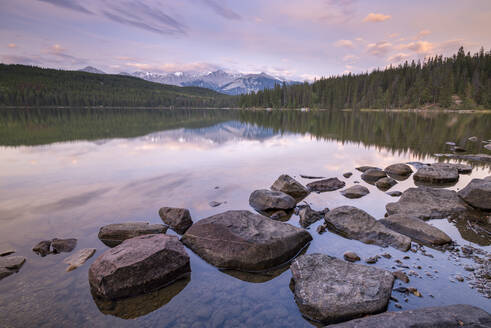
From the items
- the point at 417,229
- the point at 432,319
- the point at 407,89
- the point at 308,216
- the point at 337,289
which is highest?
the point at 407,89

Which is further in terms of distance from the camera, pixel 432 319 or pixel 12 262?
pixel 12 262

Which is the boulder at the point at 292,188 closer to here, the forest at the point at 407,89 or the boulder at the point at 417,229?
the boulder at the point at 417,229

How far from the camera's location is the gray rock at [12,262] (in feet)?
25.4

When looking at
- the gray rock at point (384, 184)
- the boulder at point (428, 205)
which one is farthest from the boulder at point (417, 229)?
the gray rock at point (384, 184)

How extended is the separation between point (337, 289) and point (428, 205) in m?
8.54

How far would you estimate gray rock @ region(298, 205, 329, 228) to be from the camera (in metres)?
11.1

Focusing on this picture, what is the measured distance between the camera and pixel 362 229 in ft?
32.0

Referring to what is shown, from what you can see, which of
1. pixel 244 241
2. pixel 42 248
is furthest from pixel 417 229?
pixel 42 248

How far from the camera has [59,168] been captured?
20.3 metres

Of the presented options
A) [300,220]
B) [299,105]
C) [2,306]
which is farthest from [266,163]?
[299,105]

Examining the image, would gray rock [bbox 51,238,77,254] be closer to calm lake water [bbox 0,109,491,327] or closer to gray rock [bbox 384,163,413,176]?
calm lake water [bbox 0,109,491,327]

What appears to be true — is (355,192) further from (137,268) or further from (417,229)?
(137,268)

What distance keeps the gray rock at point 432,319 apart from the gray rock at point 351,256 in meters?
2.92

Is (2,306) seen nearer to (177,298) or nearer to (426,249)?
(177,298)
